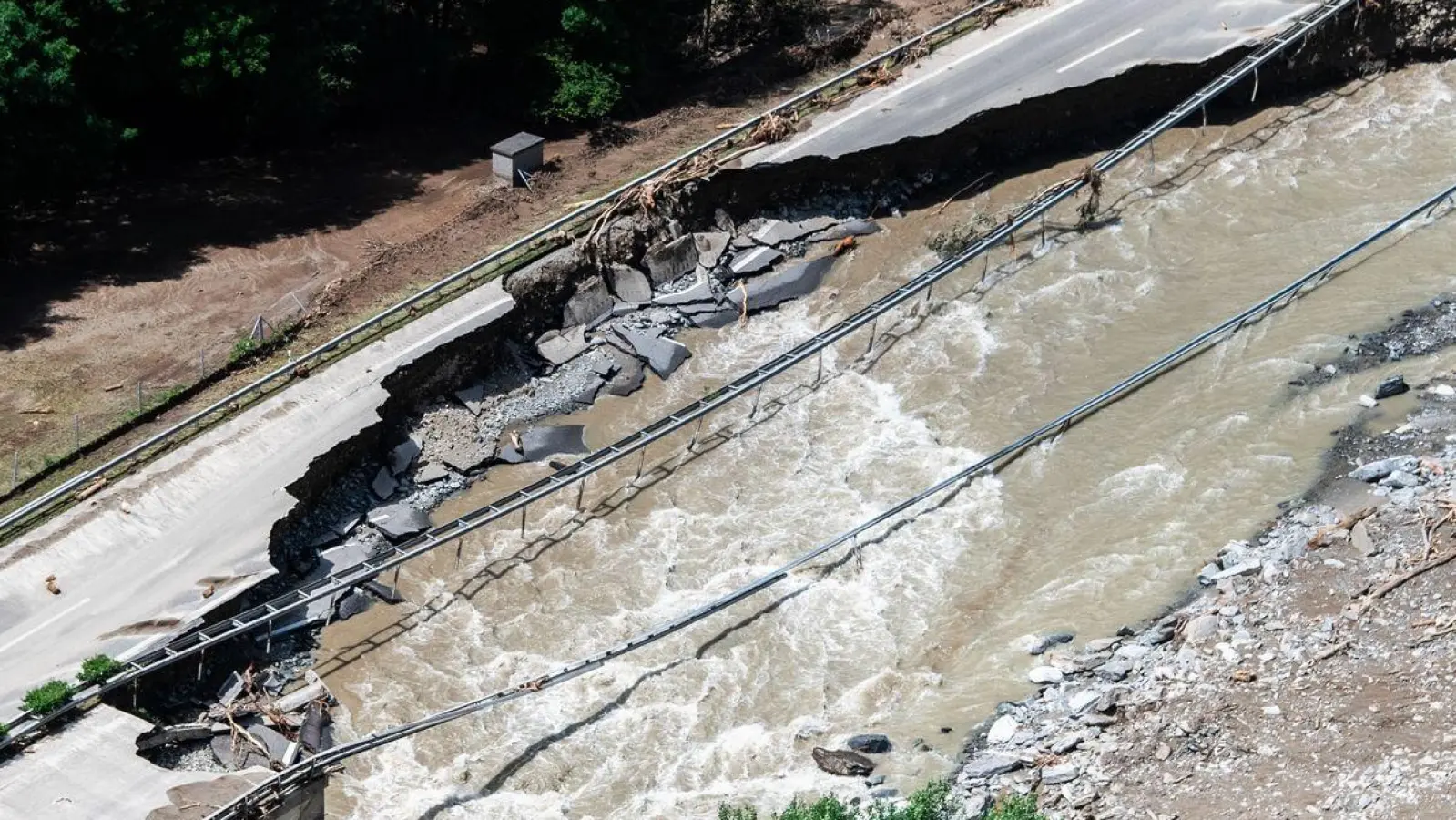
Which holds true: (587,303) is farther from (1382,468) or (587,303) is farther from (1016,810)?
(1016,810)

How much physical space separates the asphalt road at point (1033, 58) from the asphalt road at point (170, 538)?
10.5 m

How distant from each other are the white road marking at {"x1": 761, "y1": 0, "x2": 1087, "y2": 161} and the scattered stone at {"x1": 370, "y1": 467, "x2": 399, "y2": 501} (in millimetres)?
10575

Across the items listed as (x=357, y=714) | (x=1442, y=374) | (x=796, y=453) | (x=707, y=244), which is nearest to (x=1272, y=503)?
(x=1442, y=374)

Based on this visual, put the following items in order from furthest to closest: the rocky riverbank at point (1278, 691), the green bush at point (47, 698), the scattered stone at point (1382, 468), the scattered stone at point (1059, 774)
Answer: the scattered stone at point (1382, 468)
the green bush at point (47, 698)
the scattered stone at point (1059, 774)
the rocky riverbank at point (1278, 691)

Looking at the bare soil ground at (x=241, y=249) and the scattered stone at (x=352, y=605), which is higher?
the bare soil ground at (x=241, y=249)

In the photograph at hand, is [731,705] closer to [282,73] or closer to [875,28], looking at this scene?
[282,73]

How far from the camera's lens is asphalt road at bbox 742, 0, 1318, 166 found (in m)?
33.7

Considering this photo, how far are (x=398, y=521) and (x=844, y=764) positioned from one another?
898 cm

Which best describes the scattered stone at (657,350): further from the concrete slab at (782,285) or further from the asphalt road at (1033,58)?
the asphalt road at (1033,58)

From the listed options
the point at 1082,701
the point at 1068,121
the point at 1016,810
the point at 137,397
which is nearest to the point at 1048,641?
the point at 1082,701

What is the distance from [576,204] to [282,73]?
649 centimetres

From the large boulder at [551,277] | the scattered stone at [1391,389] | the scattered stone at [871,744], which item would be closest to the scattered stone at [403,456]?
the large boulder at [551,277]

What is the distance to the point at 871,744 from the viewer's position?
22.7 m

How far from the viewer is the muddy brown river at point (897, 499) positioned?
76.4 feet
